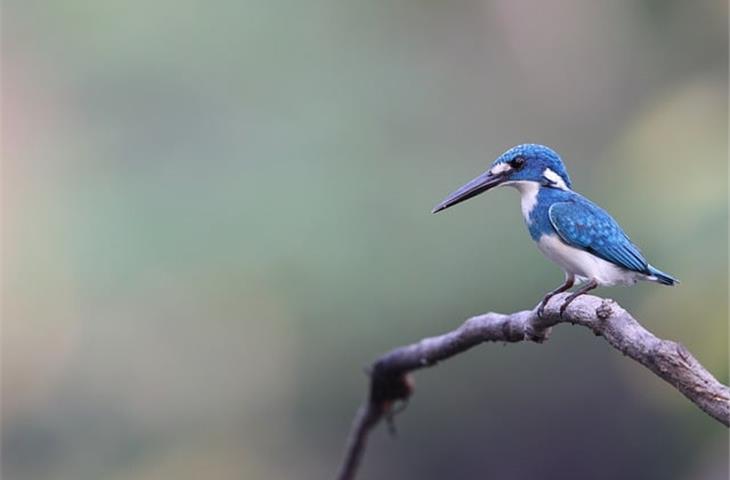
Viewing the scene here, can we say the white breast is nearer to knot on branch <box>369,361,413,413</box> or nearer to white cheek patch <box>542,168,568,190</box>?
white cheek patch <box>542,168,568,190</box>

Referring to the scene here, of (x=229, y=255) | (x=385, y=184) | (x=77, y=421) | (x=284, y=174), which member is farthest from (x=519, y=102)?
(x=77, y=421)

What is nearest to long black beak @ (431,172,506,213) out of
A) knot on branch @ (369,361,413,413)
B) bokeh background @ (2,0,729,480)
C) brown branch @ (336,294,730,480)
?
brown branch @ (336,294,730,480)

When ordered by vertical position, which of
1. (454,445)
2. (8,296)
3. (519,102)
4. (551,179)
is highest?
(519,102)

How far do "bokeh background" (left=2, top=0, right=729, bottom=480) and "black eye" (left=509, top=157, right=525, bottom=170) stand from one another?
1.62m

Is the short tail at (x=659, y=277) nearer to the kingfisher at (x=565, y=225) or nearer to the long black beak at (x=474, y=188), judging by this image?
the kingfisher at (x=565, y=225)

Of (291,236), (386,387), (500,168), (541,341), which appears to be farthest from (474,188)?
(291,236)

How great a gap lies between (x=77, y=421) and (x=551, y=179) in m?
2.13

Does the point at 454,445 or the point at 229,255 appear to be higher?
the point at 229,255

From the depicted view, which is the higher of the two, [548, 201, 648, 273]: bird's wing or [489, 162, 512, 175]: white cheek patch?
[489, 162, 512, 175]: white cheek patch

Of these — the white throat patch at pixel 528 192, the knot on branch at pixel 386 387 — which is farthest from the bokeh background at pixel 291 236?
the white throat patch at pixel 528 192

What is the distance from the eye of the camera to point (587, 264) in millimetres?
832

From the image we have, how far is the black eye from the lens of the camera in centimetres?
85

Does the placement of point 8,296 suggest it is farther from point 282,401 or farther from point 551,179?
point 551,179

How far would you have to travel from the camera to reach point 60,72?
2.93 m
